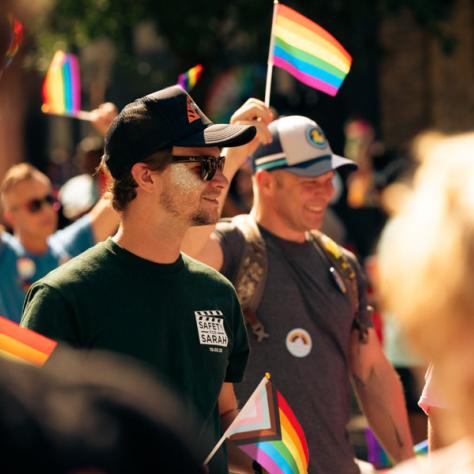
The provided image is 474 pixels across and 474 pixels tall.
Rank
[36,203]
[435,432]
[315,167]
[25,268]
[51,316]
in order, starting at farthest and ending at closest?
1. [36,203]
2. [25,268]
3. [315,167]
4. [435,432]
5. [51,316]

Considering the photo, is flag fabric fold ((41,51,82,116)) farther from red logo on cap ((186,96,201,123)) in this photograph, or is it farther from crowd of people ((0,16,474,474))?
red logo on cap ((186,96,201,123))

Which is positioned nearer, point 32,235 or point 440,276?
point 440,276

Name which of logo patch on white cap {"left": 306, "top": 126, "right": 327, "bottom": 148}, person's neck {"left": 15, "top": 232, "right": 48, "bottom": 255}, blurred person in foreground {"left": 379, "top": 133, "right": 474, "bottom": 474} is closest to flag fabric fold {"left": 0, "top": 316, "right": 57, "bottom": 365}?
blurred person in foreground {"left": 379, "top": 133, "right": 474, "bottom": 474}

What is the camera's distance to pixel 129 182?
3939 millimetres

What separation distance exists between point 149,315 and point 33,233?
3871 millimetres

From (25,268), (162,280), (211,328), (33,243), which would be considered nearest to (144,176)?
(162,280)

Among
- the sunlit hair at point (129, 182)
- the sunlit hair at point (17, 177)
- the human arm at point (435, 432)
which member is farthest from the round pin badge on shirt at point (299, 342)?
the sunlit hair at point (17, 177)

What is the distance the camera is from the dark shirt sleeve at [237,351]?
3980 millimetres

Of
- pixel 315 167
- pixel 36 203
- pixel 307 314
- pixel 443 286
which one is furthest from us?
pixel 36 203

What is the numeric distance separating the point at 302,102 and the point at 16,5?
14.3 meters

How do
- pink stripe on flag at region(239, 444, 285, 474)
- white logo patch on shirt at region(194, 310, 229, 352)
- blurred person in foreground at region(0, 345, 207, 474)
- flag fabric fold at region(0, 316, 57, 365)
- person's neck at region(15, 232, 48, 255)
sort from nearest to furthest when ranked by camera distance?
blurred person in foreground at region(0, 345, 207, 474), flag fabric fold at region(0, 316, 57, 365), white logo patch on shirt at region(194, 310, 229, 352), pink stripe on flag at region(239, 444, 285, 474), person's neck at region(15, 232, 48, 255)

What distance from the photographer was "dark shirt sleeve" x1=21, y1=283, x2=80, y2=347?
134 inches

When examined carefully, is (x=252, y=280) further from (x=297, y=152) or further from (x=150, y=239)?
(x=150, y=239)

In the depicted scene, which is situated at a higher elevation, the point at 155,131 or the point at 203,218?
the point at 155,131
